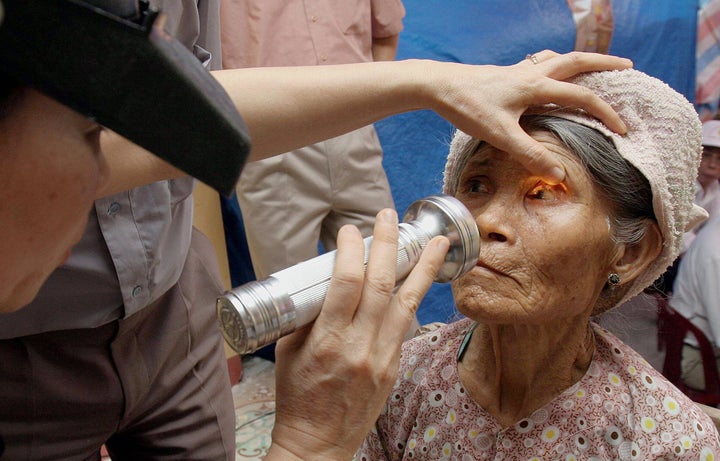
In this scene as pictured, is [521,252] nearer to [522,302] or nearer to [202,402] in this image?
[522,302]

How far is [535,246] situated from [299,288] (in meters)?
0.49

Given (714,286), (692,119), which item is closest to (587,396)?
(692,119)

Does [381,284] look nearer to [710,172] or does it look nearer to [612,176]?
[612,176]

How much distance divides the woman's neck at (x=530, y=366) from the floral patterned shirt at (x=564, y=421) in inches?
0.8

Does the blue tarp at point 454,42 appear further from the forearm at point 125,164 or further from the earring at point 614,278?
the forearm at point 125,164

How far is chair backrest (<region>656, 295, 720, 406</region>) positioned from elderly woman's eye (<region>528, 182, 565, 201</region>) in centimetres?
155

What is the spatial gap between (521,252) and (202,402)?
725 millimetres

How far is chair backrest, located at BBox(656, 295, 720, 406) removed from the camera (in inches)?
96.7

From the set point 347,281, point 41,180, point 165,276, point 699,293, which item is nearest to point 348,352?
point 347,281

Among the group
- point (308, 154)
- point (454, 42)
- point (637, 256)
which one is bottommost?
point (308, 154)

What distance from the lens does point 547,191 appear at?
1149mm

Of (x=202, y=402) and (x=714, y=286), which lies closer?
(x=202, y=402)

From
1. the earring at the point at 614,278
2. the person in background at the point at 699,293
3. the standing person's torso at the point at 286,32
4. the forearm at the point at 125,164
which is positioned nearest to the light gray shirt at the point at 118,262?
the forearm at the point at 125,164

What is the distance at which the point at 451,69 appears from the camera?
40.8 inches
